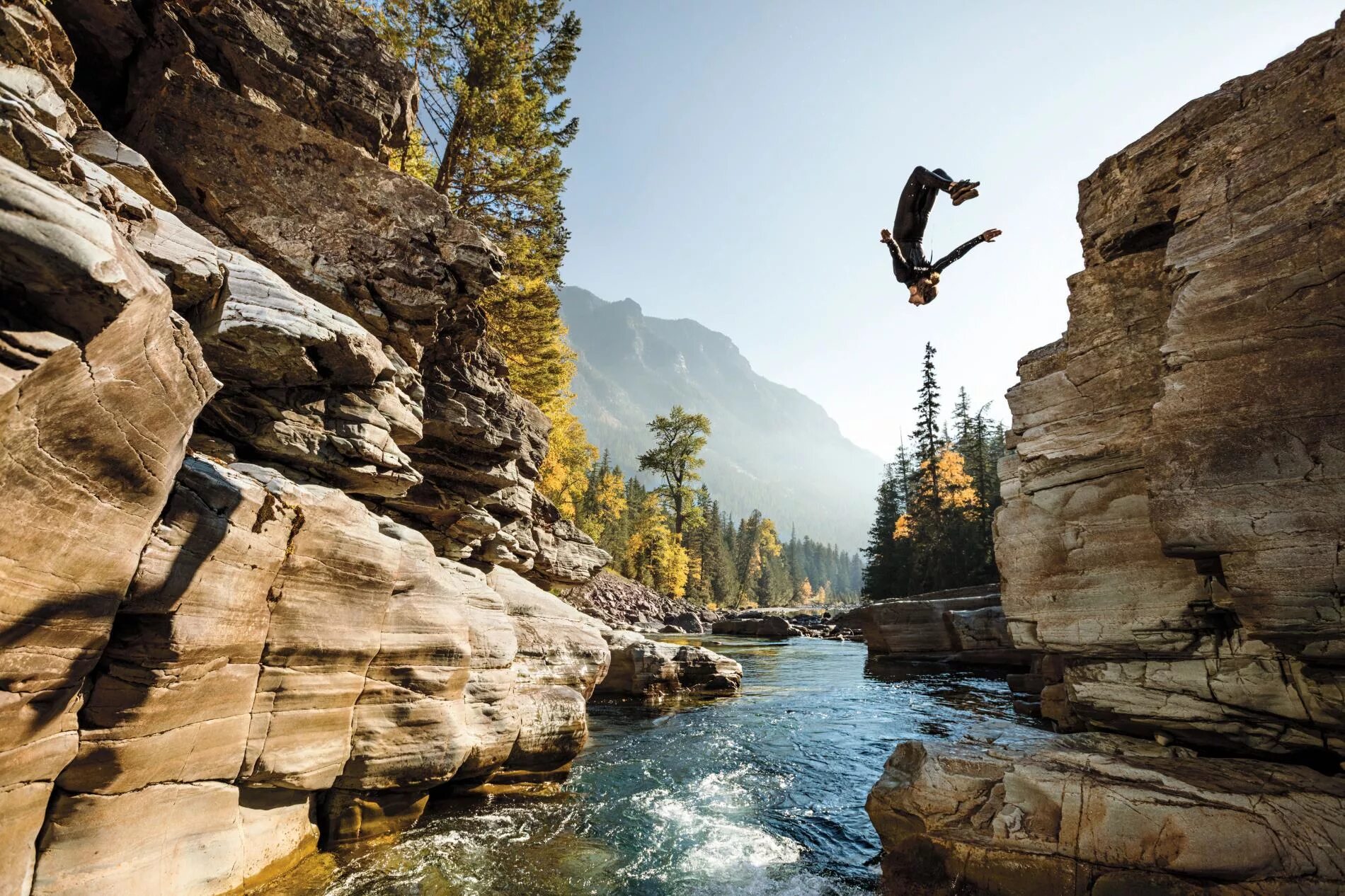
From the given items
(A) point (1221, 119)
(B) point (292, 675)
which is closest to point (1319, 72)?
(A) point (1221, 119)

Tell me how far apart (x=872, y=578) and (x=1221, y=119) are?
53262mm

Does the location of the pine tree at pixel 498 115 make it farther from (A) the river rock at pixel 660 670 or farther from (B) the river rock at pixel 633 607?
(B) the river rock at pixel 633 607

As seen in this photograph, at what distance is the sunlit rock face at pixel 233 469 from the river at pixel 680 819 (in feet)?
2.81

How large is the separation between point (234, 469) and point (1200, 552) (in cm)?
1040

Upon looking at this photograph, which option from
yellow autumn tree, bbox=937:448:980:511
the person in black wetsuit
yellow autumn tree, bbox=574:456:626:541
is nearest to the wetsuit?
the person in black wetsuit

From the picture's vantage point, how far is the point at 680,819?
8.88 metres

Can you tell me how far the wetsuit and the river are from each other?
656 centimetres

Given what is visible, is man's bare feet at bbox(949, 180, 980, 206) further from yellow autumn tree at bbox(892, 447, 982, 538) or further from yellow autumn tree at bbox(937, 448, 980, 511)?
yellow autumn tree at bbox(937, 448, 980, 511)

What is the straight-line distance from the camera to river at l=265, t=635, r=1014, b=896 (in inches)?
267

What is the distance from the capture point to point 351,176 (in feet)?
37.0

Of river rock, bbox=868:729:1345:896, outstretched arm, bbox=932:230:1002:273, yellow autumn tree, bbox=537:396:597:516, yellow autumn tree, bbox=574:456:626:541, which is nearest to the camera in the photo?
river rock, bbox=868:729:1345:896

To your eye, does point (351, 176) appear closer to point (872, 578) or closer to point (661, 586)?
point (661, 586)

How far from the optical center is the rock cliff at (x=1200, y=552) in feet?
17.1

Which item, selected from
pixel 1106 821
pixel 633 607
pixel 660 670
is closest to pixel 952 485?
pixel 633 607
